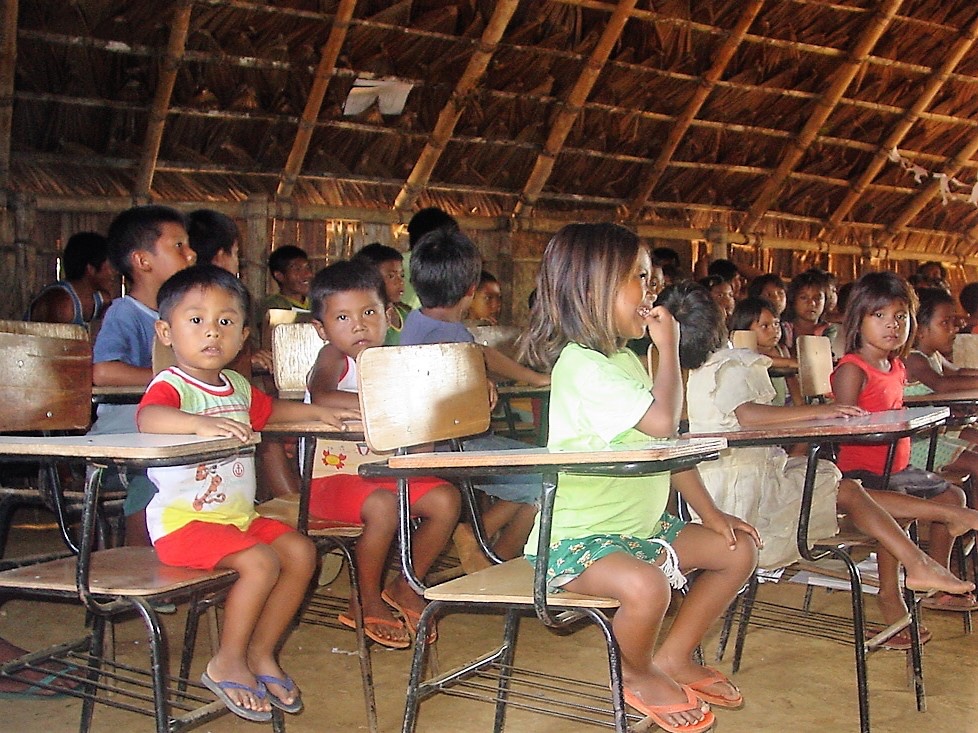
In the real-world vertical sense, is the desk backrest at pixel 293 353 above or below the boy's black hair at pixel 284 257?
below

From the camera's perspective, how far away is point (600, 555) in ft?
7.55

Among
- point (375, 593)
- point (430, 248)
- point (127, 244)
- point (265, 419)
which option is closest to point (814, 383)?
point (430, 248)

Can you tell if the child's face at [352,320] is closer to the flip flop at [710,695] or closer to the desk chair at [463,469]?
the desk chair at [463,469]

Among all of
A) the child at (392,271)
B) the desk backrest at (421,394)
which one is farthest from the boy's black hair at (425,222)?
the desk backrest at (421,394)

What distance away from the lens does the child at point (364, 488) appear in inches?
123

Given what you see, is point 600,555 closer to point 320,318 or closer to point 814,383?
point 320,318

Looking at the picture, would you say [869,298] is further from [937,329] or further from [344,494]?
[344,494]

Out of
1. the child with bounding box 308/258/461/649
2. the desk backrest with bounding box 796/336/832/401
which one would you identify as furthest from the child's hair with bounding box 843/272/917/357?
the child with bounding box 308/258/461/649

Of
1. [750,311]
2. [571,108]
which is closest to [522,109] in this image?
[571,108]

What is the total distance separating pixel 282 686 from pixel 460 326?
1505 mm

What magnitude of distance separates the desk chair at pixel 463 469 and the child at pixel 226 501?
0.26 m

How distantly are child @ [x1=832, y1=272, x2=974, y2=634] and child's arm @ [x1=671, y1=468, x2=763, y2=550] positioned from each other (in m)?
1.04

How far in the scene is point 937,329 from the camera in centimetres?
482

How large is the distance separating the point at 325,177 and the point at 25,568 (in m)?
5.81
